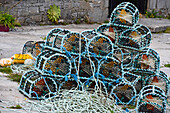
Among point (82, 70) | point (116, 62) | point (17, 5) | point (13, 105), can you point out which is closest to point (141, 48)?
point (116, 62)

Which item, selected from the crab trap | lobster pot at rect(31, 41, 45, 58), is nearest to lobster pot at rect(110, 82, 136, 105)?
the crab trap

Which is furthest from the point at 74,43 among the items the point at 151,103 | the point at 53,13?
the point at 53,13

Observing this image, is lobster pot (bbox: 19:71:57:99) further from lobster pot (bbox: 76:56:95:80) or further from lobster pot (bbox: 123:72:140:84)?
lobster pot (bbox: 123:72:140:84)

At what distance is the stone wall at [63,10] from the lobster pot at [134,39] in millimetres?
5757

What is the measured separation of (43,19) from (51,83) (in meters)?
6.64

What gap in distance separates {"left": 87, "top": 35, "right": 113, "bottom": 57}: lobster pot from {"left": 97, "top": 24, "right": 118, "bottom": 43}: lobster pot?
54 cm

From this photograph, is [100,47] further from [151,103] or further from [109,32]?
[151,103]

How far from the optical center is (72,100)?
12.3 ft

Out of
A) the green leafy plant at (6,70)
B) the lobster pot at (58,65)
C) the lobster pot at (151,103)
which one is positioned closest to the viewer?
the lobster pot at (151,103)

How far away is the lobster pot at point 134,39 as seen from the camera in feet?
15.5

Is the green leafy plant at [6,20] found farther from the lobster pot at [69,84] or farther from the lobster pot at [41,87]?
the lobster pot at [69,84]

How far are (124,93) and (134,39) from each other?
104cm

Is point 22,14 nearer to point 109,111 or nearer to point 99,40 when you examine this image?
point 99,40

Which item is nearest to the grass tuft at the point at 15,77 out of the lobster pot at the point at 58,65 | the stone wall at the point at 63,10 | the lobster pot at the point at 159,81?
the lobster pot at the point at 58,65
